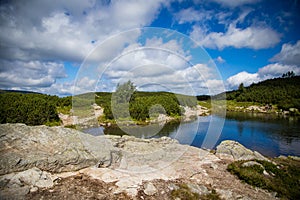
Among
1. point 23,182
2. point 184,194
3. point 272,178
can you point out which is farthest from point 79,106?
point 272,178

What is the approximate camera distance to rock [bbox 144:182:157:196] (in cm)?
945

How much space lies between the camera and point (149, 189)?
9.65 metres

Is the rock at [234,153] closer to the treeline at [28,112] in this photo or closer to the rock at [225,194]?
the rock at [225,194]

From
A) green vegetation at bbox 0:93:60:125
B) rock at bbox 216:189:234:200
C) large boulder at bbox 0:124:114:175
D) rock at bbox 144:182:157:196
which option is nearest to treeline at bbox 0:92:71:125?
green vegetation at bbox 0:93:60:125

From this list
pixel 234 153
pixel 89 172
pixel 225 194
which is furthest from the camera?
pixel 234 153

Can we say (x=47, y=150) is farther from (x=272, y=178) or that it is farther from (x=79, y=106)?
(x=79, y=106)

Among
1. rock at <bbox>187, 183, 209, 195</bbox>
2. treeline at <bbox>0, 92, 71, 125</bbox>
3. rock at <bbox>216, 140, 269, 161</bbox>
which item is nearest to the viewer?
rock at <bbox>187, 183, 209, 195</bbox>

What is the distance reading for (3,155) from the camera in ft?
31.8

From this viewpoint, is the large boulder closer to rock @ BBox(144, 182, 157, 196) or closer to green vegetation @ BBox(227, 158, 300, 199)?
rock @ BBox(144, 182, 157, 196)

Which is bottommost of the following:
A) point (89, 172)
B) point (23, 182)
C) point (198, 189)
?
point (198, 189)

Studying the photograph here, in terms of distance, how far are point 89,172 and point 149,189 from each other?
3.68m

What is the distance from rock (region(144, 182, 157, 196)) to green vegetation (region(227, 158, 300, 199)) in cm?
592

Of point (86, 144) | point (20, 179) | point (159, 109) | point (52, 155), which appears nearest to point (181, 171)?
point (86, 144)

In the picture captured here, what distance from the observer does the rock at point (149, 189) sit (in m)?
9.45
